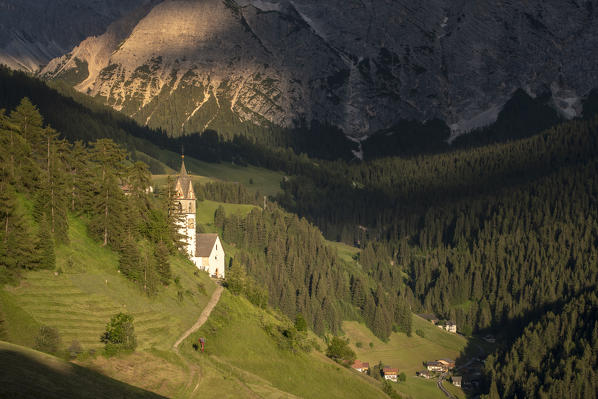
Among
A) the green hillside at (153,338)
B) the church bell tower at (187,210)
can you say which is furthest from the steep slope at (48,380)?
the church bell tower at (187,210)

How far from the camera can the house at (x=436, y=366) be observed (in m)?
196

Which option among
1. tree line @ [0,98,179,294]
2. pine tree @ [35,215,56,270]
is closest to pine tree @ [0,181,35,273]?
tree line @ [0,98,179,294]

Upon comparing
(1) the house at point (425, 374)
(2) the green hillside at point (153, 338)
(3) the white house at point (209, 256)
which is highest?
(3) the white house at point (209, 256)

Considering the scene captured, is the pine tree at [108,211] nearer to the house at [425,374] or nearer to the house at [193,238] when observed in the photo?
the house at [193,238]

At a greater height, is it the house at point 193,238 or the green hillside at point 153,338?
the house at point 193,238

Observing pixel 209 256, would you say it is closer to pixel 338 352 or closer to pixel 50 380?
pixel 338 352

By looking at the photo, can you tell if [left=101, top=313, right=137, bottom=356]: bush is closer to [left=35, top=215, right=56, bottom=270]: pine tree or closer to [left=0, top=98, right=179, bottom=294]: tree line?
[left=0, top=98, right=179, bottom=294]: tree line

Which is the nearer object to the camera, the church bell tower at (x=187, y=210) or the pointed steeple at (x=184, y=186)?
the church bell tower at (x=187, y=210)

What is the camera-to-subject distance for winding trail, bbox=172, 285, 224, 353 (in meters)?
93.4

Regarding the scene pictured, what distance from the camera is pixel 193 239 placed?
14950 centimetres

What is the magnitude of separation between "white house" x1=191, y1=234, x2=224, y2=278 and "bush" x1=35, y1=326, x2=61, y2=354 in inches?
2893

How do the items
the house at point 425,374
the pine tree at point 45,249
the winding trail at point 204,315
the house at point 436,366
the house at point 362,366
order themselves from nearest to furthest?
the pine tree at point 45,249
the winding trail at point 204,315
the house at point 362,366
the house at point 425,374
the house at point 436,366

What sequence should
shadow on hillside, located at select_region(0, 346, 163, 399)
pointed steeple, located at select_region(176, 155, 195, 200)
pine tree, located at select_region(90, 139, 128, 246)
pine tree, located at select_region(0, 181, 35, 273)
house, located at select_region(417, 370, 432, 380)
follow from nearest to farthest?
1. shadow on hillside, located at select_region(0, 346, 163, 399)
2. pine tree, located at select_region(0, 181, 35, 273)
3. pine tree, located at select_region(90, 139, 128, 246)
4. pointed steeple, located at select_region(176, 155, 195, 200)
5. house, located at select_region(417, 370, 432, 380)

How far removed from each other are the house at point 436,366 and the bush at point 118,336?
127427 millimetres
